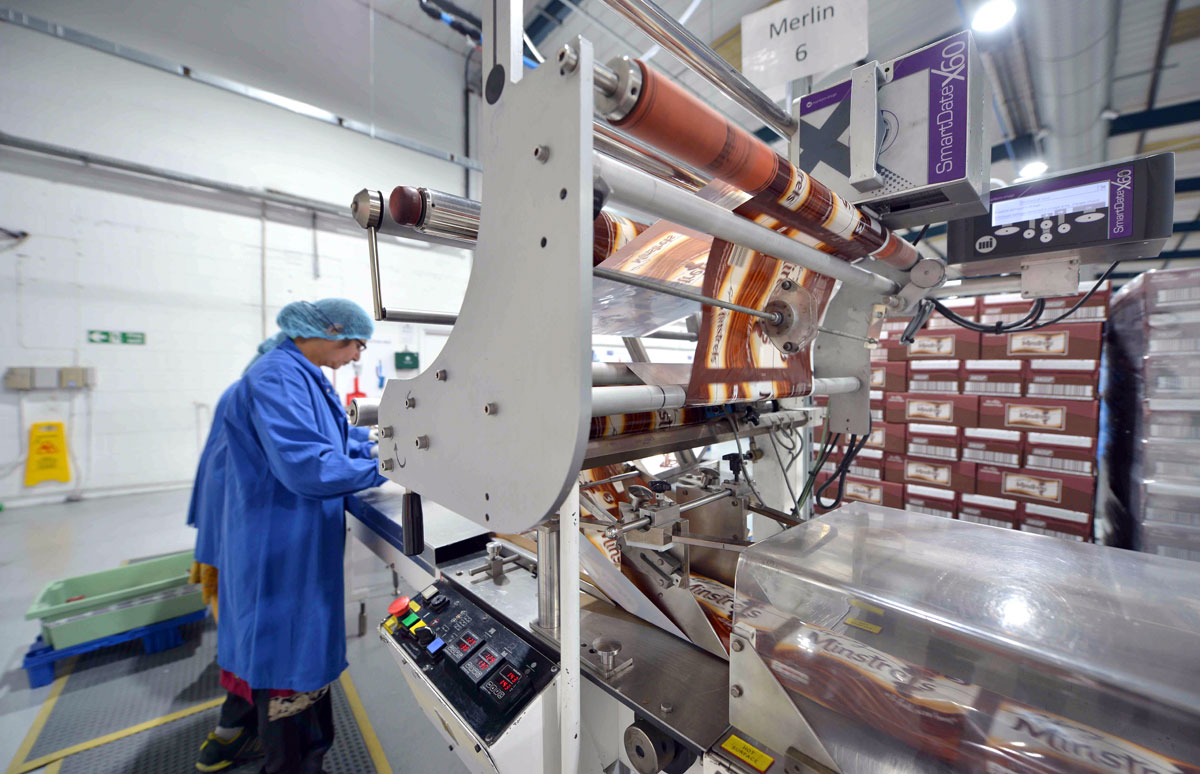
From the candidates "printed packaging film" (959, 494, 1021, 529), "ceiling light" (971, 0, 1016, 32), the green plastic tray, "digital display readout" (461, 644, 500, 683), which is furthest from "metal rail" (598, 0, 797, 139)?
the green plastic tray

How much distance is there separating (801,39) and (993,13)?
117 centimetres

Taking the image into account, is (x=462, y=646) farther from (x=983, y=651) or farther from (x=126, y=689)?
(x=126, y=689)

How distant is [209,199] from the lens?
3.55 metres

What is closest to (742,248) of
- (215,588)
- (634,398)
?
(634,398)

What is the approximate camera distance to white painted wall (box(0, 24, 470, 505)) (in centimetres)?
301

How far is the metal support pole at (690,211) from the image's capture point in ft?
1.74

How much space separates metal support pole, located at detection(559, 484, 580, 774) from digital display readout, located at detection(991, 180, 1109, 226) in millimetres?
1275

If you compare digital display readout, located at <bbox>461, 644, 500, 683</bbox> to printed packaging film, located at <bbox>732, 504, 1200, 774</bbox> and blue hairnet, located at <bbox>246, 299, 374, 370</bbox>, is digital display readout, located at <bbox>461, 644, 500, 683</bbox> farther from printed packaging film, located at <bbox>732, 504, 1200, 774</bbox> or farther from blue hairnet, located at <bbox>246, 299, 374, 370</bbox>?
blue hairnet, located at <bbox>246, 299, 374, 370</bbox>

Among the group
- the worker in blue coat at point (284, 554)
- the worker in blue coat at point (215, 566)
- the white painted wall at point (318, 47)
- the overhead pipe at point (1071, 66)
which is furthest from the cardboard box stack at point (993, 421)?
the white painted wall at point (318, 47)

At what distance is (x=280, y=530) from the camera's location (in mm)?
1568

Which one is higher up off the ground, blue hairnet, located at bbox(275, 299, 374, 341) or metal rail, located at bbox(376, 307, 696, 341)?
blue hairnet, located at bbox(275, 299, 374, 341)

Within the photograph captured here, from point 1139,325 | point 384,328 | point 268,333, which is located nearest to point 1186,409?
point 1139,325

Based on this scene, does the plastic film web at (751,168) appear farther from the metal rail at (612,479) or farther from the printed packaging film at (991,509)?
the printed packaging film at (991,509)

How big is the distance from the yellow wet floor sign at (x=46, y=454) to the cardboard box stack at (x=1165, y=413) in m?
6.24
